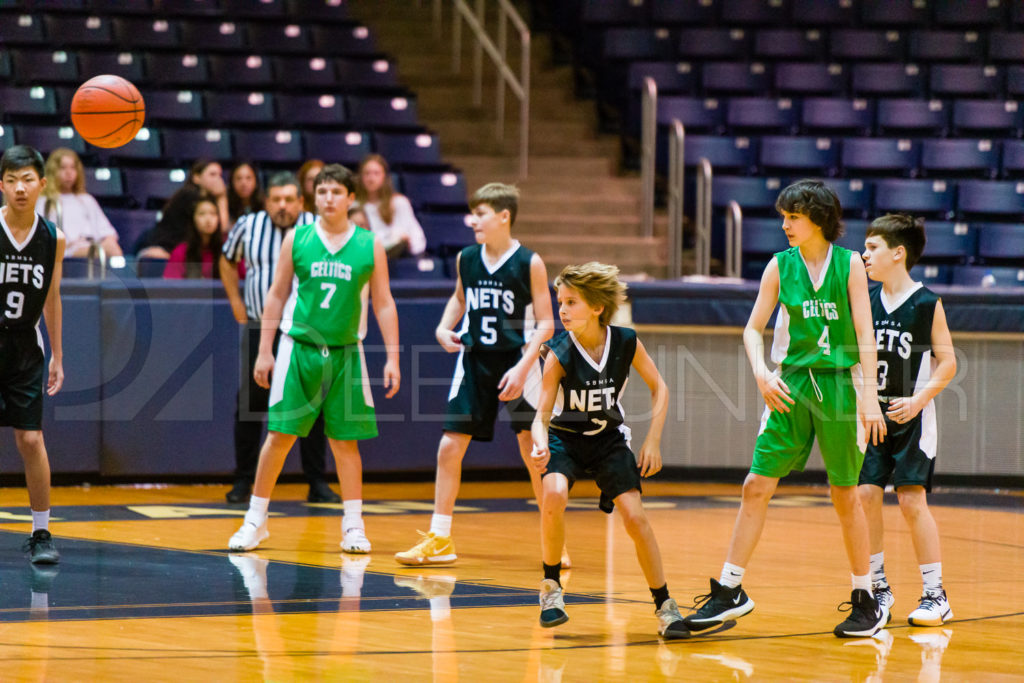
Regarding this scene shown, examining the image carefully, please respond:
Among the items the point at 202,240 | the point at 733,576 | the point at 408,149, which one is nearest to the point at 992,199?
the point at 408,149

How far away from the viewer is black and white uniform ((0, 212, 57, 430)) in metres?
6.24

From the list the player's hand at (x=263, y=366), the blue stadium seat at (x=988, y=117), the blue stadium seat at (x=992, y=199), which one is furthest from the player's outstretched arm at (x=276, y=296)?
the blue stadium seat at (x=988, y=117)

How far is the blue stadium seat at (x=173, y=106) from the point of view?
39.3 ft

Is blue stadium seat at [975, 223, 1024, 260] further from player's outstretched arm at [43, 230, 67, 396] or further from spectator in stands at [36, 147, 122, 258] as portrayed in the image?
player's outstretched arm at [43, 230, 67, 396]

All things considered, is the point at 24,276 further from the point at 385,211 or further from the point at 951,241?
the point at 951,241

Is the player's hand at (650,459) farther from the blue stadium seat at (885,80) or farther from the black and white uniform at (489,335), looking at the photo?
the blue stadium seat at (885,80)

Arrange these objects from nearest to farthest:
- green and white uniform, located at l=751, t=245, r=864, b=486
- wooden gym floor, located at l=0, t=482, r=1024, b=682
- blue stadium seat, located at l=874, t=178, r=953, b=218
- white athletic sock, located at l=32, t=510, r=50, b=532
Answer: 1. wooden gym floor, located at l=0, t=482, r=1024, b=682
2. green and white uniform, located at l=751, t=245, r=864, b=486
3. white athletic sock, located at l=32, t=510, r=50, b=532
4. blue stadium seat, located at l=874, t=178, r=953, b=218

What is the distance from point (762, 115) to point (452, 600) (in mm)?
8776

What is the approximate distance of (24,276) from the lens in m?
6.26

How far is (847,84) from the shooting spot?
45.4ft

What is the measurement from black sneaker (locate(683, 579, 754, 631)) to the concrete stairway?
6.48 m

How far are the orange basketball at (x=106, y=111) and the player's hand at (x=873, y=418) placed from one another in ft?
16.1

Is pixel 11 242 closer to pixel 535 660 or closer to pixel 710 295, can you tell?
pixel 535 660

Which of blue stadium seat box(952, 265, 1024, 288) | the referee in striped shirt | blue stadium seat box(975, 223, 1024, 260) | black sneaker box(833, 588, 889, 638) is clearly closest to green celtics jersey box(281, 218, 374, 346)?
the referee in striped shirt
